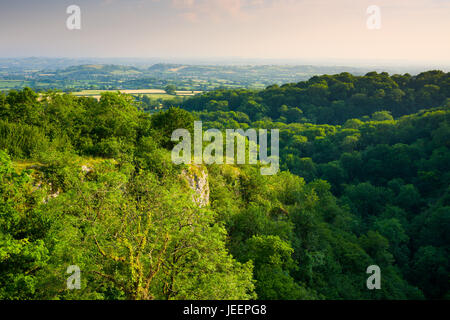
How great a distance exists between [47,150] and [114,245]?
10745mm

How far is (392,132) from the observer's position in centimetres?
6378

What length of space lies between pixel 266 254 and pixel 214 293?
31.9 feet

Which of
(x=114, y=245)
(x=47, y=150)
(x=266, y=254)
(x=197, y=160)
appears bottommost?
(x=266, y=254)

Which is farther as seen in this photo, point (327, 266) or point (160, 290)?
point (327, 266)

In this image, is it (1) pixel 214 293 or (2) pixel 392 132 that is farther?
(2) pixel 392 132

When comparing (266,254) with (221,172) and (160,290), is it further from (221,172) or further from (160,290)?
(221,172)

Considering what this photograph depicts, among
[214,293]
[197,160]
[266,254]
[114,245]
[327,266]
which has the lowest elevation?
[327,266]

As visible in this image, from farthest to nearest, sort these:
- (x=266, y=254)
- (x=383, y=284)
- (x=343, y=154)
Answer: (x=343, y=154) < (x=383, y=284) < (x=266, y=254)

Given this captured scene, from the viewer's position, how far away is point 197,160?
2769 cm

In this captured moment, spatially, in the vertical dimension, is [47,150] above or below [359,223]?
above

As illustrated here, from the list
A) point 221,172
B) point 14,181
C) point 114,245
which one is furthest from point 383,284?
point 14,181

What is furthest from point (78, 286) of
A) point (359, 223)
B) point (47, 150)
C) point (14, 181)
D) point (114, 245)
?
point (359, 223)
